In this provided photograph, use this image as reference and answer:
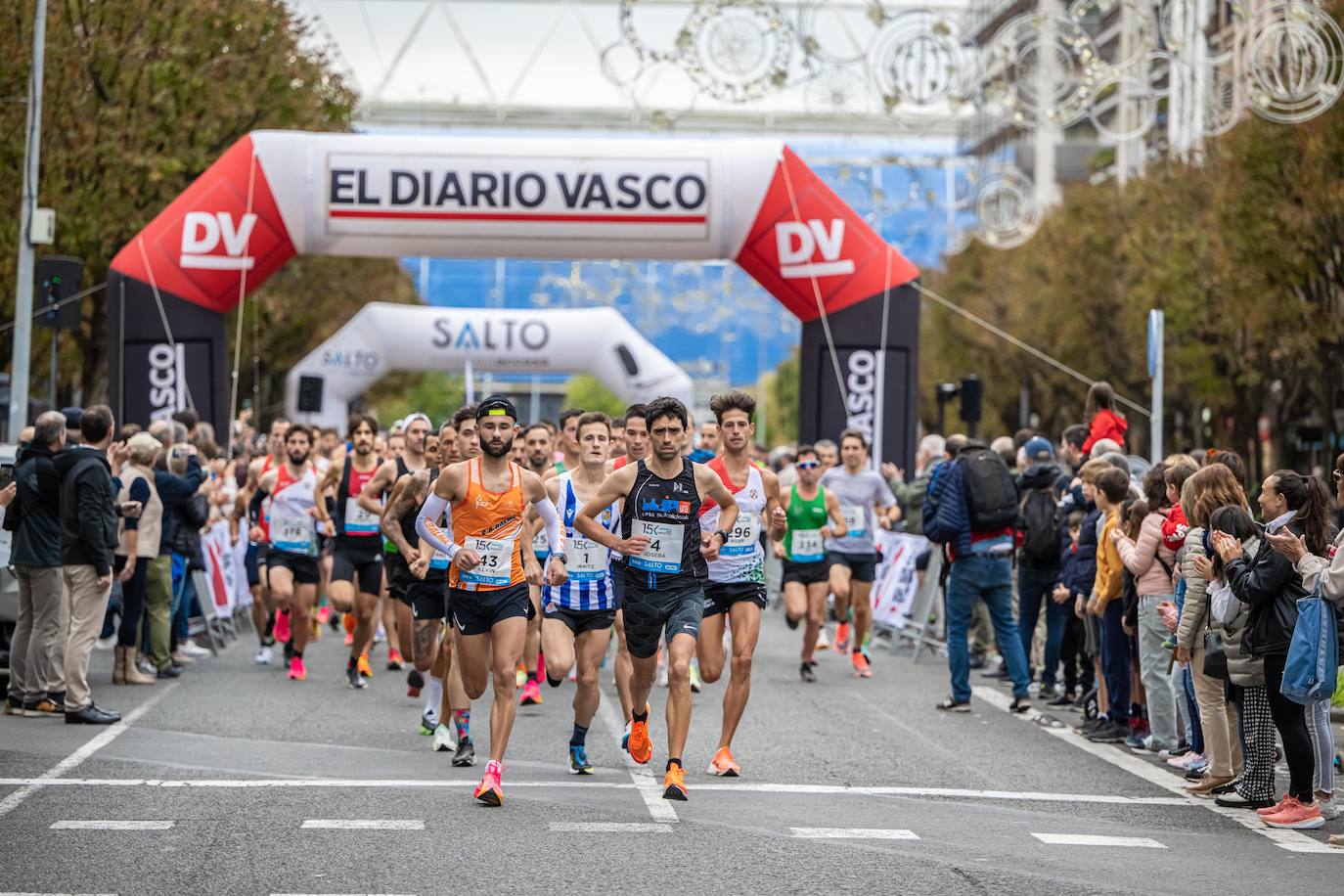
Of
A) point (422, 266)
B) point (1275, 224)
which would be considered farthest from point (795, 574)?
point (422, 266)

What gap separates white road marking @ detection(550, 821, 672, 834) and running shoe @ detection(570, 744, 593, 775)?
1.54 m

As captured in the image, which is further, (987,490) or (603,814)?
(987,490)

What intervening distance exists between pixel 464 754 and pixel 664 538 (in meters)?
1.72

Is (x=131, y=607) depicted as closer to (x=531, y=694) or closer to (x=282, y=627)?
(x=282, y=627)

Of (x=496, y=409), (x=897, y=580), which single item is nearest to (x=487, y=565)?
(x=496, y=409)

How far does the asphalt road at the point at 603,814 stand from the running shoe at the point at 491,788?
4.1 inches

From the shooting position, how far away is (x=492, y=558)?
9.46 metres

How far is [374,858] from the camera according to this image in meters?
7.84

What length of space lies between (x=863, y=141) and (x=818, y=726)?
258 feet

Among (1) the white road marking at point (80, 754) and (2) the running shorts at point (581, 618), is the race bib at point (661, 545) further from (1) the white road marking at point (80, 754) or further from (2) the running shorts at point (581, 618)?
(1) the white road marking at point (80, 754)

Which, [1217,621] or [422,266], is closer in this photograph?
[1217,621]

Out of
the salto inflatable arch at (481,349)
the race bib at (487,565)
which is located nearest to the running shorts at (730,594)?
the race bib at (487,565)

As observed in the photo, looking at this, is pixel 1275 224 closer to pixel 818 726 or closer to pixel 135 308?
pixel 135 308

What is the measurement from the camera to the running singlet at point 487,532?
9.45m
